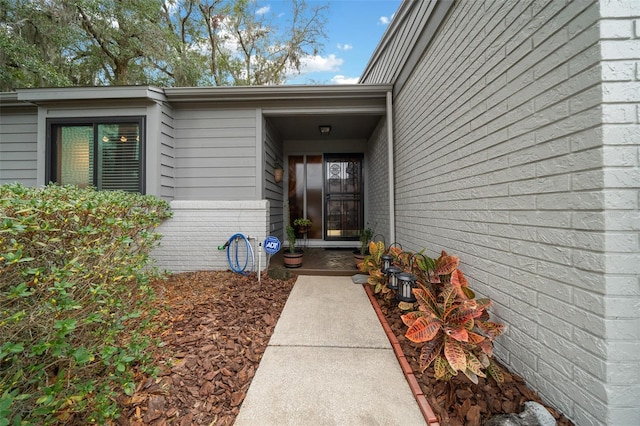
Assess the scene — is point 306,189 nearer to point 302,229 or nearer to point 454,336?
point 302,229

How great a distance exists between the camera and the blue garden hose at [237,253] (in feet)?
12.6

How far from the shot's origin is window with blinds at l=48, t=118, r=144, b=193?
369cm

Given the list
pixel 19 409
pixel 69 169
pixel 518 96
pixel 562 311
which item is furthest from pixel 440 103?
pixel 69 169

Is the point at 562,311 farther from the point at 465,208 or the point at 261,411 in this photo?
the point at 261,411

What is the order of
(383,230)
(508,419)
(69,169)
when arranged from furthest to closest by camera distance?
(383,230) < (69,169) < (508,419)

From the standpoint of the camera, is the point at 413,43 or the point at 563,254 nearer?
the point at 563,254

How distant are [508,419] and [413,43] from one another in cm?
362

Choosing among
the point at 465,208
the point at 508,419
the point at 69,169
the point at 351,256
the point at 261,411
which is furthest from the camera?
the point at 351,256

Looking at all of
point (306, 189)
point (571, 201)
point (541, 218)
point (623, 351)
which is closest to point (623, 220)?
point (571, 201)

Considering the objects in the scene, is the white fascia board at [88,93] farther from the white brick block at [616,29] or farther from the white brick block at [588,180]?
the white brick block at [588,180]

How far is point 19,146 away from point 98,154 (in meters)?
1.86

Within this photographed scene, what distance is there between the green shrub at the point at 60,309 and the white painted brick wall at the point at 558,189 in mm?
2183

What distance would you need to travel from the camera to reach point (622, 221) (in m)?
1.04

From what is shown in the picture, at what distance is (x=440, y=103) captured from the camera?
2.46 metres
